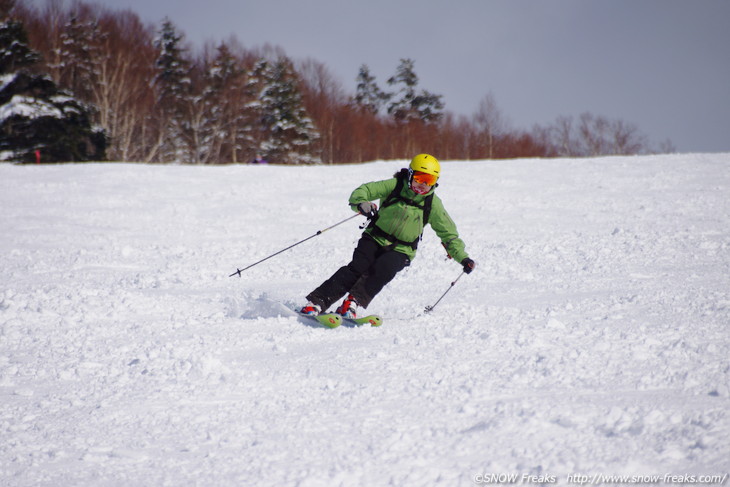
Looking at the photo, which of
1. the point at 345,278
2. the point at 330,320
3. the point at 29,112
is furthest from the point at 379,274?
the point at 29,112

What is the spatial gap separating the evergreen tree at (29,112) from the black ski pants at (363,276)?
24.8m

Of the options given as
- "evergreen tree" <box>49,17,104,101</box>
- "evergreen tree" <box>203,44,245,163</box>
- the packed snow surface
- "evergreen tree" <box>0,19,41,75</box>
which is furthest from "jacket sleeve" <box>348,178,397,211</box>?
"evergreen tree" <box>203,44,245,163</box>

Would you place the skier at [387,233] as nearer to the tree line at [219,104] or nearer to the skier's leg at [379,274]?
the skier's leg at [379,274]

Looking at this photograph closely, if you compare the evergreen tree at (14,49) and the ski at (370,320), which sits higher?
the evergreen tree at (14,49)

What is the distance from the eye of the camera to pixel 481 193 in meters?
14.5

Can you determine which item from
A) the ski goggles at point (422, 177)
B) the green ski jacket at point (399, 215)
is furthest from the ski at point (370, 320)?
the ski goggles at point (422, 177)

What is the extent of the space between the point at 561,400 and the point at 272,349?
207 centimetres

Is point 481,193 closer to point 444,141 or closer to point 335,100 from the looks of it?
point 444,141

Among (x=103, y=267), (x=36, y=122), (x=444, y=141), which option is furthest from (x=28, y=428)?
(x=444, y=141)

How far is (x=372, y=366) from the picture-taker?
12.1ft

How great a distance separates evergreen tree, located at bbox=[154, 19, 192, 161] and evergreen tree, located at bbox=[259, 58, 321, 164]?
5.34 meters

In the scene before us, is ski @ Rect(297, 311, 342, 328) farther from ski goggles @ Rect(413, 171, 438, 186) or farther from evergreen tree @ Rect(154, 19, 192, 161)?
evergreen tree @ Rect(154, 19, 192, 161)

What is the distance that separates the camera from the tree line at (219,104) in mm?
33656

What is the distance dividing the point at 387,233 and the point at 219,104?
121 ft
